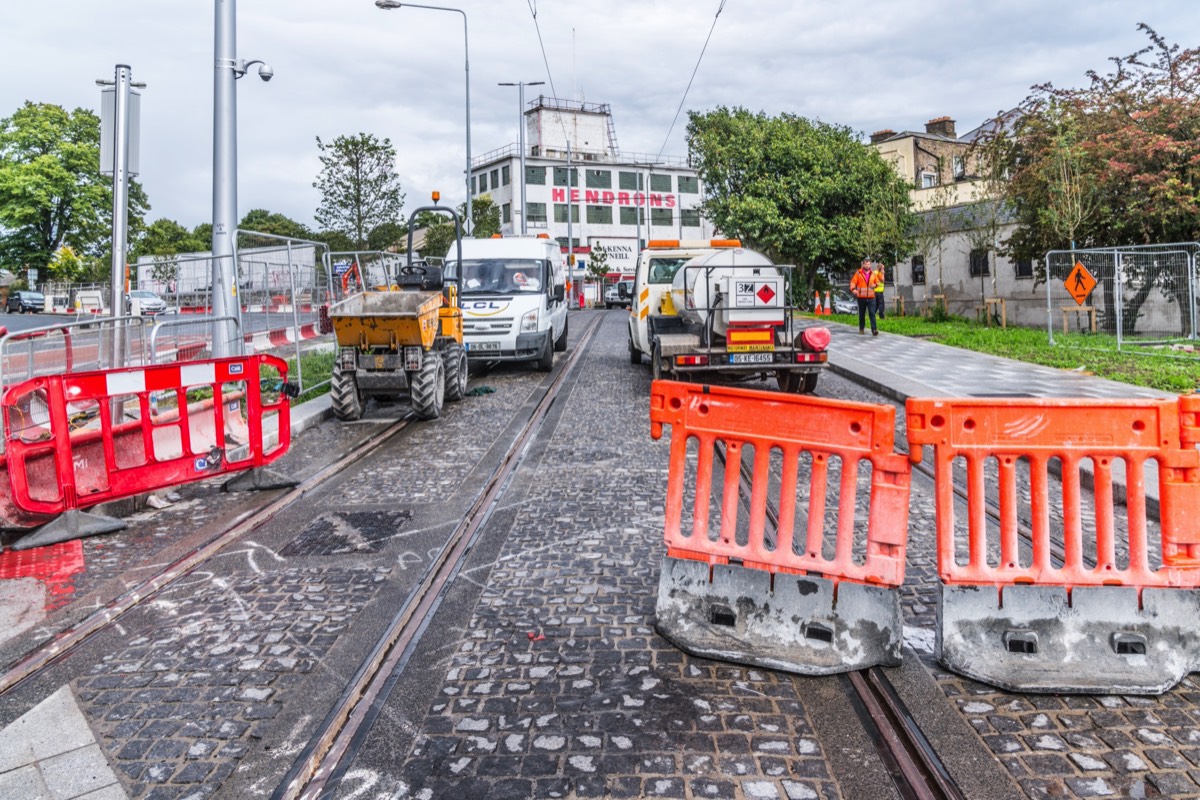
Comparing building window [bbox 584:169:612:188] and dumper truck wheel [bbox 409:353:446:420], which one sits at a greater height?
building window [bbox 584:169:612:188]

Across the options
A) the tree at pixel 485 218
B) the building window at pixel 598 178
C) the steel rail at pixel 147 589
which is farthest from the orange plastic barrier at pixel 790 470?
the building window at pixel 598 178

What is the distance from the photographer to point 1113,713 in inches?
130

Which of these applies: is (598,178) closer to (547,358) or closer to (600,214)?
(600,214)

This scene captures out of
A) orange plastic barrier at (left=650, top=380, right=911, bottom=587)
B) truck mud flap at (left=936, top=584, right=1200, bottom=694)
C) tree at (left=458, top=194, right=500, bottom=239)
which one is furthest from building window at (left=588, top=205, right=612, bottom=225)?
truck mud flap at (left=936, top=584, right=1200, bottom=694)

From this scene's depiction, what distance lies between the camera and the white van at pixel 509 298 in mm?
15453

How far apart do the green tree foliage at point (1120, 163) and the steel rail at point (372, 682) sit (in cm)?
2044

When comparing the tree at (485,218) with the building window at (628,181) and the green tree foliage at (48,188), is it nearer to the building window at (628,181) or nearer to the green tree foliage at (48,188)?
the building window at (628,181)

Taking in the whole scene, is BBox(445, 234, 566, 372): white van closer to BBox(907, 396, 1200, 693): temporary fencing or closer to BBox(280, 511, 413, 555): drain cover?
BBox(280, 511, 413, 555): drain cover

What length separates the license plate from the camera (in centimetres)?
1134

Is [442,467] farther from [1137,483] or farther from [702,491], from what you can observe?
[1137,483]

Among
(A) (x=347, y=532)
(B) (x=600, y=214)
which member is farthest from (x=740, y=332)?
(B) (x=600, y=214)

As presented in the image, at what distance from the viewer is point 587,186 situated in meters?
75.4

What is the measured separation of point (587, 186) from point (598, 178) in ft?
5.35

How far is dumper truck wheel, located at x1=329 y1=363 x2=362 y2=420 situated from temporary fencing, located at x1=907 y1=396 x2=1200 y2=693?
27.9 ft
